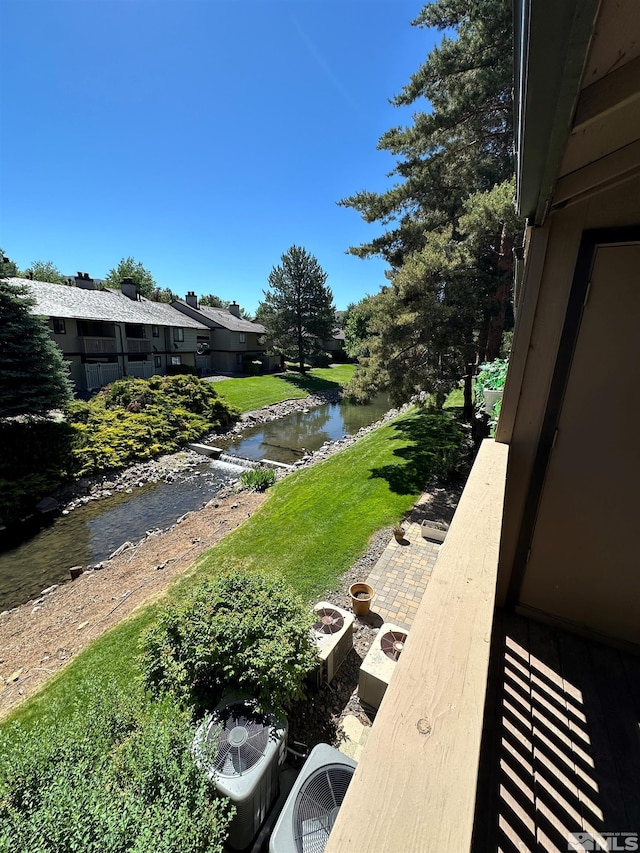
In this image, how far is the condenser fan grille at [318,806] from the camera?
2.21 meters

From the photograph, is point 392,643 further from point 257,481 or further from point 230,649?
point 257,481

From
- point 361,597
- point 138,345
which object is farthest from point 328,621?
point 138,345

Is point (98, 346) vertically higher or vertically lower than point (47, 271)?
lower

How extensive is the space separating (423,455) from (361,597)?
6840 millimetres

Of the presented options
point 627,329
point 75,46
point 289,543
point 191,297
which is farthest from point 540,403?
point 191,297

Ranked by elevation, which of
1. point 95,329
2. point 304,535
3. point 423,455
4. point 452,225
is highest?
point 452,225

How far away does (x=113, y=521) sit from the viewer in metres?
10.2

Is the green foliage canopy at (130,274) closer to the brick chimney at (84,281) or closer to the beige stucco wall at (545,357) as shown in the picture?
the brick chimney at (84,281)

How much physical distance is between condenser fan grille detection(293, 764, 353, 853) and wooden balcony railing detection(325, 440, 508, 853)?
197cm

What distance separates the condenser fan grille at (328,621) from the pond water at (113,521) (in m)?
6.91

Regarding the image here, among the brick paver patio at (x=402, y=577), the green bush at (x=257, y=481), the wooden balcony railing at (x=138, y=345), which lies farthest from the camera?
the wooden balcony railing at (x=138, y=345)

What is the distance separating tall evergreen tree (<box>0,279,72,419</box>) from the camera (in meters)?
11.8

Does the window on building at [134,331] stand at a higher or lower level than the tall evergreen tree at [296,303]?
lower

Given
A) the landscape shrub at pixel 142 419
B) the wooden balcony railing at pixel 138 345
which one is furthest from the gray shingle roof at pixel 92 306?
the landscape shrub at pixel 142 419
